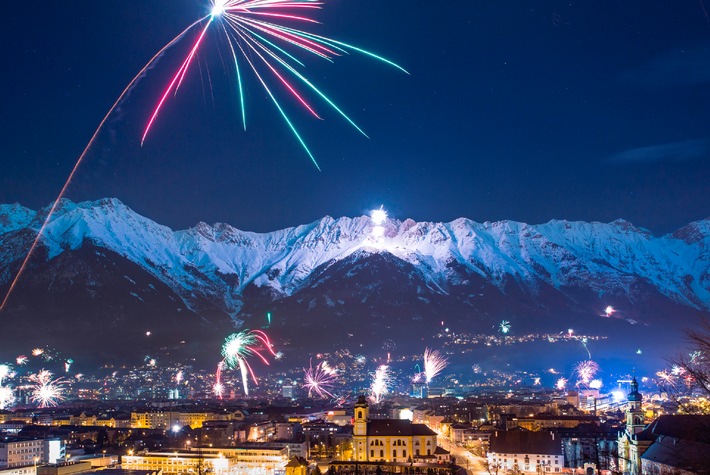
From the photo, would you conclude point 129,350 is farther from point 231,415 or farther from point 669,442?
point 669,442

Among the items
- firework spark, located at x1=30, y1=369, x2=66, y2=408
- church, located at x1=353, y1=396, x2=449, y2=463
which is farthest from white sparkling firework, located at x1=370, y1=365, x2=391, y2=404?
church, located at x1=353, y1=396, x2=449, y2=463

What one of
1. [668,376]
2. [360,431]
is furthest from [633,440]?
[668,376]

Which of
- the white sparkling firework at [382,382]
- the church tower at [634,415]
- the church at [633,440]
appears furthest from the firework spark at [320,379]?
the church tower at [634,415]

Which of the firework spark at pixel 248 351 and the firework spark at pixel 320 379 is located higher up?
the firework spark at pixel 248 351

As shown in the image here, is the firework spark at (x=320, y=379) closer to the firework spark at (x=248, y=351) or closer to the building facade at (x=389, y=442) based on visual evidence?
the firework spark at (x=248, y=351)

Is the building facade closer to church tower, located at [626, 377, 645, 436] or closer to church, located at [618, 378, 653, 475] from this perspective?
church, located at [618, 378, 653, 475]
